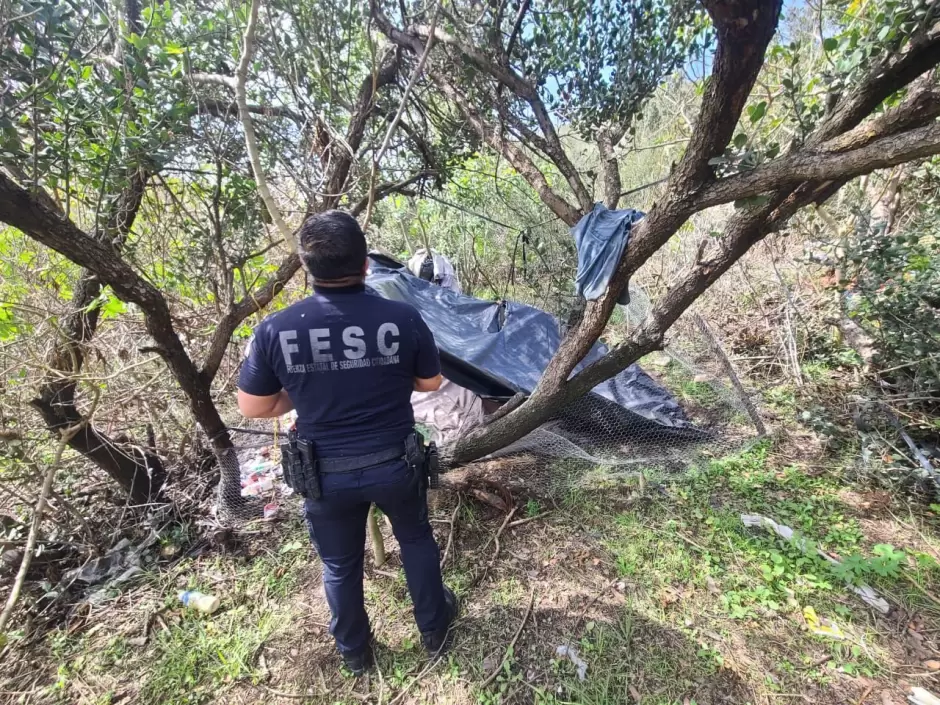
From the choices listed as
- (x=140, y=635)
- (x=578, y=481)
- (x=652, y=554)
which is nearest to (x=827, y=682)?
(x=652, y=554)

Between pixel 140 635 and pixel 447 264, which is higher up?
pixel 447 264

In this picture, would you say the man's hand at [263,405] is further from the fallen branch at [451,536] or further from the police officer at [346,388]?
the fallen branch at [451,536]

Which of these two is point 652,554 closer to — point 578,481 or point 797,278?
point 578,481

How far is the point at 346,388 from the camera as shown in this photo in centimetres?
113

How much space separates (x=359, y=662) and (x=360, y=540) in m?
0.48

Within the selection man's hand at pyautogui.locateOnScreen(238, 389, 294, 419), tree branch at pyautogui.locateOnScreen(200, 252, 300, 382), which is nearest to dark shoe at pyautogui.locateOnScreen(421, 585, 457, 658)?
man's hand at pyautogui.locateOnScreen(238, 389, 294, 419)

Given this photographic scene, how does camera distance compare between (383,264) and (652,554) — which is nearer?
(652,554)

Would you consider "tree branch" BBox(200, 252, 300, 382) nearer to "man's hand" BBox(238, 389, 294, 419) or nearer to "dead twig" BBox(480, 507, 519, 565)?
Answer: "man's hand" BBox(238, 389, 294, 419)

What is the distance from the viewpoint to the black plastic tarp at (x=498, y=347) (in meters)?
2.35

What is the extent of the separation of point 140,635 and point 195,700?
41 cm

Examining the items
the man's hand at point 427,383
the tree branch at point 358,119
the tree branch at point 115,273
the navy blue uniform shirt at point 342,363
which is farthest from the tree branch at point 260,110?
the man's hand at point 427,383

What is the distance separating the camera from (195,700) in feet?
4.45

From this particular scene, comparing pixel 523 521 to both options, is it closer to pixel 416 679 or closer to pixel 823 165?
pixel 416 679

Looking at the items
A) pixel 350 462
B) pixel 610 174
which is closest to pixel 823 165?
pixel 610 174
